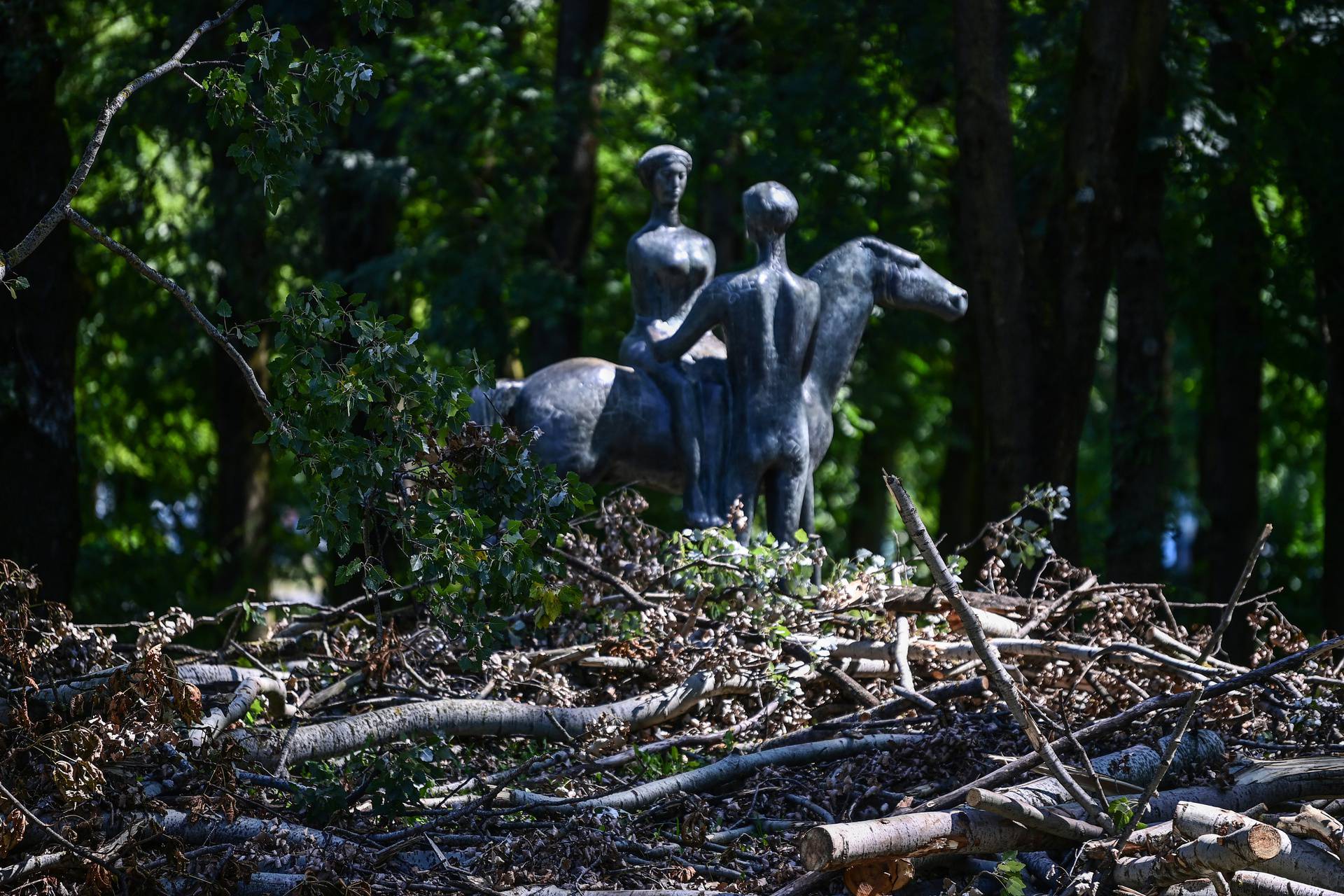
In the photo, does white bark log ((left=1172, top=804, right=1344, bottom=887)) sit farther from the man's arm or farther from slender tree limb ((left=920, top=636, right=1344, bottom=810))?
the man's arm

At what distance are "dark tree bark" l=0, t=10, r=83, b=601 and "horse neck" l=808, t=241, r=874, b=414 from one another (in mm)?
4858

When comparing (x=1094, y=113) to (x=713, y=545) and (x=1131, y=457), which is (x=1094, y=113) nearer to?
(x=1131, y=457)

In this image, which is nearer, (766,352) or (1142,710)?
(1142,710)

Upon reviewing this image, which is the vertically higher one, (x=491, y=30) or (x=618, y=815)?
(x=491, y=30)

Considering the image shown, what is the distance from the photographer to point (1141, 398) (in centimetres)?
1137

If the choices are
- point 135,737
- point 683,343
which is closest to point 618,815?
point 135,737

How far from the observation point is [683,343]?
292 inches

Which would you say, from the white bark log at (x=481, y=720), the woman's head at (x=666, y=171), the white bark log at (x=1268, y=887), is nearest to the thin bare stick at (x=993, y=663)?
the white bark log at (x=1268, y=887)

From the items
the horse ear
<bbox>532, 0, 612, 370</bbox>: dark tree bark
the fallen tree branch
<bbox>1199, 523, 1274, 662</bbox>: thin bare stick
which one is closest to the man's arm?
the horse ear

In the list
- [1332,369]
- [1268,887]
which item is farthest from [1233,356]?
[1268,887]

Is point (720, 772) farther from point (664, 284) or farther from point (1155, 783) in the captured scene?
point (664, 284)

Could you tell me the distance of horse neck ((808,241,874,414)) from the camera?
24.3ft

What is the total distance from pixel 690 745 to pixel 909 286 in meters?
2.61

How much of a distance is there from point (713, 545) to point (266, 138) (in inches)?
105
